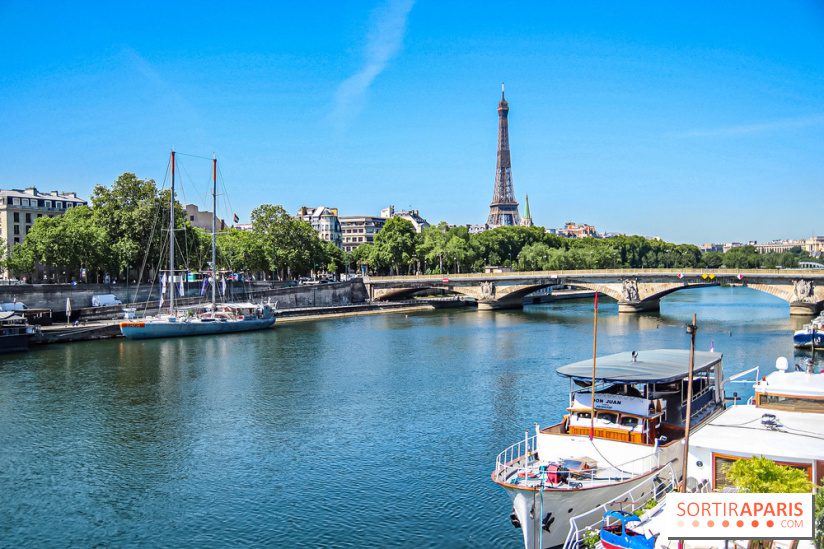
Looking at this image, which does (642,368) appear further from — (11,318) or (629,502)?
(11,318)

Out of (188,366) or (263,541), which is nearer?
(263,541)

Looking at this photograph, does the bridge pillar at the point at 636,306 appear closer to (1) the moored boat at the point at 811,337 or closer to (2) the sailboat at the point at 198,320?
(1) the moored boat at the point at 811,337

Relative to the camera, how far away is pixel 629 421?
62.4 ft

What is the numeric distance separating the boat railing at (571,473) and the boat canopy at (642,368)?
2375 millimetres

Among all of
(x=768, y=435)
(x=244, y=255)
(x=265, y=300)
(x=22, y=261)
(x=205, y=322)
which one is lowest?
(x=205, y=322)

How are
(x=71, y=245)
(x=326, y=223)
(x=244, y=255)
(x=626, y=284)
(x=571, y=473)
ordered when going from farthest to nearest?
(x=326, y=223) → (x=244, y=255) → (x=626, y=284) → (x=71, y=245) → (x=571, y=473)

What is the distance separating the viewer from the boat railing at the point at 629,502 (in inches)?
617

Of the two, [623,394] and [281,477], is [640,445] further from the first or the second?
[281,477]

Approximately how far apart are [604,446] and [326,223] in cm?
15476

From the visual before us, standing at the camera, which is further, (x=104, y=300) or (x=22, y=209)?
(x=22, y=209)

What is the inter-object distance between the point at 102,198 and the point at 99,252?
7607mm

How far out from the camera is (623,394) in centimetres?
2012

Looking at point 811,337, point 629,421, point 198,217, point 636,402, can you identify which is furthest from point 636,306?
point 198,217

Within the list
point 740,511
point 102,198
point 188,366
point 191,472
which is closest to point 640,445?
point 740,511
